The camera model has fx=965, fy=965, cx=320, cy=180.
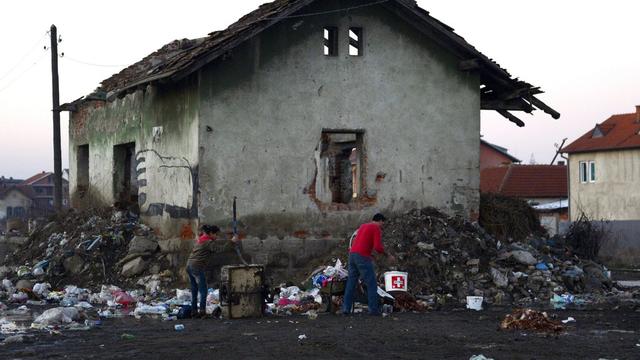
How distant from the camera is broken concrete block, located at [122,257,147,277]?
66.2ft

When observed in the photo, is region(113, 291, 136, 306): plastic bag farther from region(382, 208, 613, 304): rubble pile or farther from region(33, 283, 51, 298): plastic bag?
region(382, 208, 613, 304): rubble pile

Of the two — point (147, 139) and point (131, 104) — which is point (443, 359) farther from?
point (131, 104)

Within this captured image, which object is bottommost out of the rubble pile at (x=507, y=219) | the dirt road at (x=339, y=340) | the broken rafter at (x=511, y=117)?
the dirt road at (x=339, y=340)

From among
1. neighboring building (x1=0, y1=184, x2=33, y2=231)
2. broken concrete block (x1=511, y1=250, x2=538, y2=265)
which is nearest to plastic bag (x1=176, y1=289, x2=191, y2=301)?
broken concrete block (x1=511, y1=250, x2=538, y2=265)

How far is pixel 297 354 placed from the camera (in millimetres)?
10961

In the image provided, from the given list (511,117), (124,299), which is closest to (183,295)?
(124,299)

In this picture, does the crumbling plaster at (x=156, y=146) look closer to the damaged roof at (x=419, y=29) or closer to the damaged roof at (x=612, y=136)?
the damaged roof at (x=419, y=29)

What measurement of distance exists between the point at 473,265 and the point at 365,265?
430 cm

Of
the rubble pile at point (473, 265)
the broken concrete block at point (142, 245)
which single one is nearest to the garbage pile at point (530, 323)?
the rubble pile at point (473, 265)

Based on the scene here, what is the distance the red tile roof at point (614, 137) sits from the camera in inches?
2111

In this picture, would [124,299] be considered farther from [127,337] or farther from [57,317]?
[127,337]

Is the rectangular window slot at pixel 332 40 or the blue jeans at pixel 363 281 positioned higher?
the rectangular window slot at pixel 332 40

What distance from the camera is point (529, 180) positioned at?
64.4m

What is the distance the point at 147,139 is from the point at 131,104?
1646mm
